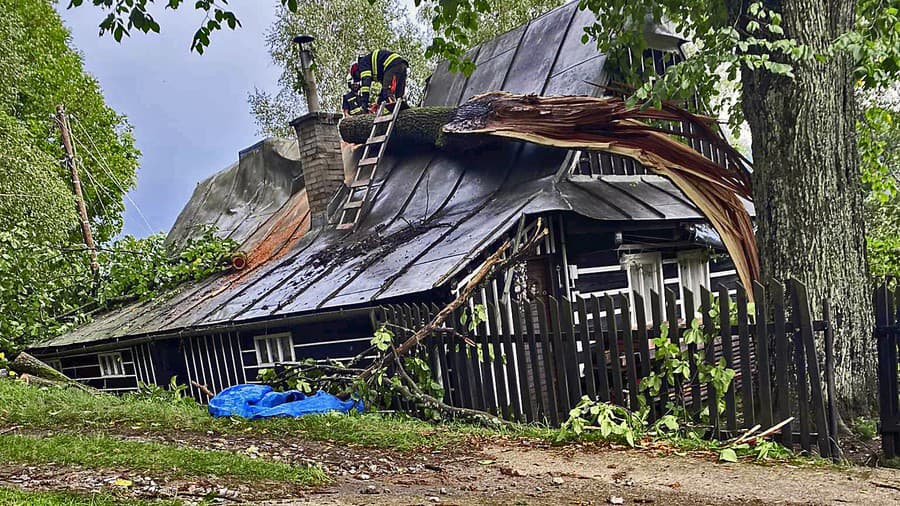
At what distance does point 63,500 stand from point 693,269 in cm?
991

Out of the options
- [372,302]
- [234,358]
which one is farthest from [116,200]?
[372,302]

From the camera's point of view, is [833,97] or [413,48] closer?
[833,97]

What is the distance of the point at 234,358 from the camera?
10336 millimetres

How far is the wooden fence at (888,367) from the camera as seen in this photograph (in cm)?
521

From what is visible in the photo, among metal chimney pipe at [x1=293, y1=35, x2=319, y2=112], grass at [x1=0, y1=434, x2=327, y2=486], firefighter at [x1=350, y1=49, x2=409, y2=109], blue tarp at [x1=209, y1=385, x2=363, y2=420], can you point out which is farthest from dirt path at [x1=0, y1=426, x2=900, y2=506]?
firefighter at [x1=350, y1=49, x2=409, y2=109]

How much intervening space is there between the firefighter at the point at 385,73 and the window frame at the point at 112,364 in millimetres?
6722

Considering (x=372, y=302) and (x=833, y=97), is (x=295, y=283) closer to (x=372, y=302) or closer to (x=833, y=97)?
(x=372, y=302)

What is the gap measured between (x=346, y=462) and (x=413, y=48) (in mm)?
25368

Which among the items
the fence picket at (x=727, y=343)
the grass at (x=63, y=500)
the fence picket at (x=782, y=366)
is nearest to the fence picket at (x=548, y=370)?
the fence picket at (x=727, y=343)

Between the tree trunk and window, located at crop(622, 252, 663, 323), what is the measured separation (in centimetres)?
466

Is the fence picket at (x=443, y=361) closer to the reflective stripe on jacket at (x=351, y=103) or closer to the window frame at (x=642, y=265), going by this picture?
the window frame at (x=642, y=265)

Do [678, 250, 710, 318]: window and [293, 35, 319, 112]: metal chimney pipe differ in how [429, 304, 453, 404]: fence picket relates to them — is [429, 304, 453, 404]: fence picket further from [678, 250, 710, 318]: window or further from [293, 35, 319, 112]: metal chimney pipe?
[293, 35, 319, 112]: metal chimney pipe

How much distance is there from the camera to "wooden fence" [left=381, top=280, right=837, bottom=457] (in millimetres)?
4887

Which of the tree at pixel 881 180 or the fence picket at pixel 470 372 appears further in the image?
the tree at pixel 881 180
